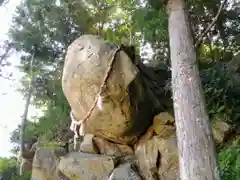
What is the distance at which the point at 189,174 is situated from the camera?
11.8 ft

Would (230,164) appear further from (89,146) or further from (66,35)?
(66,35)

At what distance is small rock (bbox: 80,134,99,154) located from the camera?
714 cm

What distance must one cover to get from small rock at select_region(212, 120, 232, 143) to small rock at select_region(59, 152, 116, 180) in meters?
2.39

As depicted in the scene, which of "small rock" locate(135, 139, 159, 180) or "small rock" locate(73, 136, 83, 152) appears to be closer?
"small rock" locate(135, 139, 159, 180)

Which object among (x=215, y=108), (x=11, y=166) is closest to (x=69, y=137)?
(x=11, y=166)

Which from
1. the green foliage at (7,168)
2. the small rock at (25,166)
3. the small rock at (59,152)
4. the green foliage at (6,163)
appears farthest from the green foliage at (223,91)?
the green foliage at (6,163)

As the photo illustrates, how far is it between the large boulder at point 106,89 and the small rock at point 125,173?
739 mm

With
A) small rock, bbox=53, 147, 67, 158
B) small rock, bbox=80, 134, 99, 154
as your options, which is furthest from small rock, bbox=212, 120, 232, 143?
small rock, bbox=53, 147, 67, 158

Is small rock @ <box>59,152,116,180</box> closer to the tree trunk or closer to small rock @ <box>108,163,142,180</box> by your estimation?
small rock @ <box>108,163,142,180</box>

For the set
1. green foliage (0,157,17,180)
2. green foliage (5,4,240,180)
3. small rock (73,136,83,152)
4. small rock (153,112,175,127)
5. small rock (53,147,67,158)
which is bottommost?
green foliage (0,157,17,180)

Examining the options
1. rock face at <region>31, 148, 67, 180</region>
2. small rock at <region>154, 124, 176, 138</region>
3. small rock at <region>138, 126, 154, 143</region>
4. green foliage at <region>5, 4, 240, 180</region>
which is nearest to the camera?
small rock at <region>154, 124, 176, 138</region>

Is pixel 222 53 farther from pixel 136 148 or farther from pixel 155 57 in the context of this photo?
pixel 136 148

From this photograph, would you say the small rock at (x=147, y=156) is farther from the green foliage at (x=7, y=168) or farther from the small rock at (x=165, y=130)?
the green foliage at (x=7, y=168)

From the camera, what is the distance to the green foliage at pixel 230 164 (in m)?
5.02
